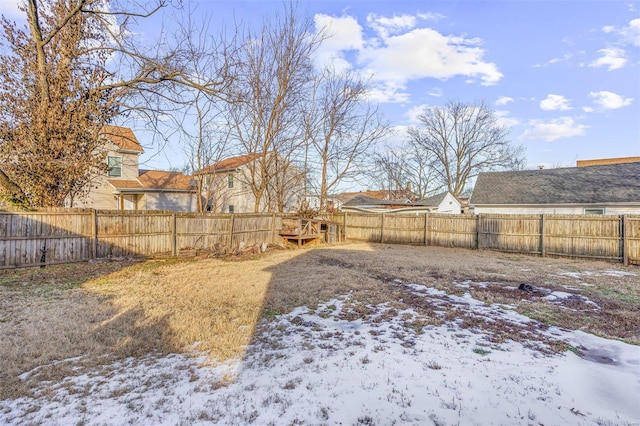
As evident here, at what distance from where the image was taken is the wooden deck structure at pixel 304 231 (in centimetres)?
1431

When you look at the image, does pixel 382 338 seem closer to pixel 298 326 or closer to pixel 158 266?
pixel 298 326

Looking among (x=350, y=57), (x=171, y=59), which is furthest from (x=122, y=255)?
(x=350, y=57)

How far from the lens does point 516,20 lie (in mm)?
9406

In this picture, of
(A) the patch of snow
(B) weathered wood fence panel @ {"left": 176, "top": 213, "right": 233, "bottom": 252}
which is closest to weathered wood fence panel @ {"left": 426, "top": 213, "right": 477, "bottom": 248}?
(B) weathered wood fence panel @ {"left": 176, "top": 213, "right": 233, "bottom": 252}

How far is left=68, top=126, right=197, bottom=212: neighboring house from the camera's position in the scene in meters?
18.3

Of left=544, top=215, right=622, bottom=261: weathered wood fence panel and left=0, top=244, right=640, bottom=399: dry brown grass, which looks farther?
left=544, top=215, right=622, bottom=261: weathered wood fence panel

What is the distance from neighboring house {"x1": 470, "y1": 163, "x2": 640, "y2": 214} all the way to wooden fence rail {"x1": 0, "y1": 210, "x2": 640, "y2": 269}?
16.0 ft

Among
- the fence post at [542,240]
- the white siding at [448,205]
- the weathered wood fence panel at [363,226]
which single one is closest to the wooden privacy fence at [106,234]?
the weathered wood fence panel at [363,226]

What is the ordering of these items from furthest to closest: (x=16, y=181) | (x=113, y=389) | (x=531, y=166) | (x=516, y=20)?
(x=531, y=166) < (x=516, y=20) < (x=16, y=181) < (x=113, y=389)

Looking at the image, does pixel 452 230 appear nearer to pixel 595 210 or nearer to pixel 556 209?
pixel 556 209

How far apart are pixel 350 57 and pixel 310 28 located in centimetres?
259

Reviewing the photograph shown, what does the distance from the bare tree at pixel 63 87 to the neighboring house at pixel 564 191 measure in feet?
51.4

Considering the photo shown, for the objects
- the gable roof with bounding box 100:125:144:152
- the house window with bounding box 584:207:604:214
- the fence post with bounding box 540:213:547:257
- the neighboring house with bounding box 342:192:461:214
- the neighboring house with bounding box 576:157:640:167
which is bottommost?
the fence post with bounding box 540:213:547:257

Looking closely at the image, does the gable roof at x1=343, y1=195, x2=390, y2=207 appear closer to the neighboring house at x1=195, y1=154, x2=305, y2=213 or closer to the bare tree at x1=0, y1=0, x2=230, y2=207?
the neighboring house at x1=195, y1=154, x2=305, y2=213
